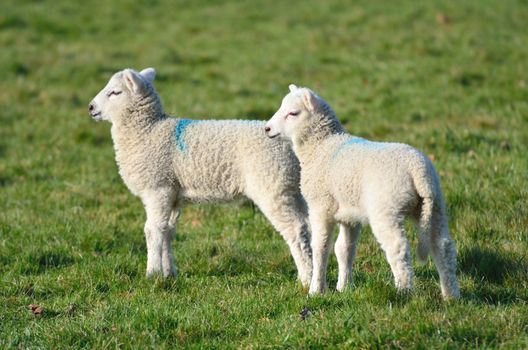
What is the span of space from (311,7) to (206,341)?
15.5m

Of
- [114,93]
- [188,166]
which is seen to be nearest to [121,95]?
[114,93]

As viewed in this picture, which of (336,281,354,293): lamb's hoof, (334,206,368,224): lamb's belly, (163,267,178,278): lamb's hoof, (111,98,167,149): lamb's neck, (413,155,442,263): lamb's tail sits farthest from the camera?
(111,98,167,149): lamb's neck

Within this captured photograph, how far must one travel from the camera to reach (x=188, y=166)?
629 cm

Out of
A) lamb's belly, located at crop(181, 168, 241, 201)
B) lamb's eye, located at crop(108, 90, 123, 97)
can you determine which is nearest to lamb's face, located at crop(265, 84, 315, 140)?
lamb's belly, located at crop(181, 168, 241, 201)

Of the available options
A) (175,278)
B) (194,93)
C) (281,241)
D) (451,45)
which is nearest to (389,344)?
(175,278)

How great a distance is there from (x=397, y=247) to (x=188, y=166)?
7.10 ft

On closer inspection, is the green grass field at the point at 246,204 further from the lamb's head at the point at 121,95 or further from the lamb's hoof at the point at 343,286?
the lamb's head at the point at 121,95

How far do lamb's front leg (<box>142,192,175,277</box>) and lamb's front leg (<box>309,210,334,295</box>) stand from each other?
135 cm

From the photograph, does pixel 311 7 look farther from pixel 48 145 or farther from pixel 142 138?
pixel 142 138

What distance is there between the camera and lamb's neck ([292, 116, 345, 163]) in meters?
5.65

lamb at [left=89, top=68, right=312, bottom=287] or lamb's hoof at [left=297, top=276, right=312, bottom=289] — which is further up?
lamb at [left=89, top=68, right=312, bottom=287]

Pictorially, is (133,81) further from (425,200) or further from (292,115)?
(425,200)

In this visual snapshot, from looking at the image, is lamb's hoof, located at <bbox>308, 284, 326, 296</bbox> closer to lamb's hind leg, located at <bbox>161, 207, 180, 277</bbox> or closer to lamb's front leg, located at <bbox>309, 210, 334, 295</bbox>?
lamb's front leg, located at <bbox>309, 210, 334, 295</bbox>

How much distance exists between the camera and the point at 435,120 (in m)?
11.0
